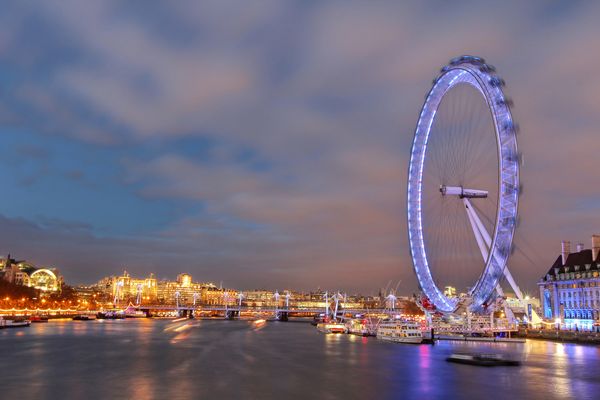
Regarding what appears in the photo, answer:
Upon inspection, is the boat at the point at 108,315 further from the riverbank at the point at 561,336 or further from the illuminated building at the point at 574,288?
the riverbank at the point at 561,336

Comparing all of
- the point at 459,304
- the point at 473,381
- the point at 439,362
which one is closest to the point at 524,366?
the point at 439,362

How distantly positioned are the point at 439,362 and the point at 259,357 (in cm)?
1752

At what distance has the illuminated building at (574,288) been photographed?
89.6 m

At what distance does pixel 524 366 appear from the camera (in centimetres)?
4659

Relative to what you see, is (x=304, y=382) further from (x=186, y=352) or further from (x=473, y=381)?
(x=186, y=352)

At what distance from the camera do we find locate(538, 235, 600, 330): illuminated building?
294 ft

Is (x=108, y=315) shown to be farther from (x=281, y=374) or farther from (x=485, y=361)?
(x=485, y=361)

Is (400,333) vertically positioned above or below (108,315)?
above

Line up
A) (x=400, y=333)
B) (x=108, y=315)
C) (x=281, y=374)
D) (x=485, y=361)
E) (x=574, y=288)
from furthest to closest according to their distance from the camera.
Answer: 1. (x=108, y=315)
2. (x=574, y=288)
3. (x=400, y=333)
4. (x=485, y=361)
5. (x=281, y=374)

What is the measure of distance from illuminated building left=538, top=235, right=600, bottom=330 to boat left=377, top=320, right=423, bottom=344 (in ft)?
87.4


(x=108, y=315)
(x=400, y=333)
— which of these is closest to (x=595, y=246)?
(x=400, y=333)

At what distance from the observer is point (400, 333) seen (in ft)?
267

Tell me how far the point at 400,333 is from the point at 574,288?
3545 cm

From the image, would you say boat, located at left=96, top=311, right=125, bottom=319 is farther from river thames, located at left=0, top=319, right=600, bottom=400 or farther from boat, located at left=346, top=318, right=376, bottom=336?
river thames, located at left=0, top=319, right=600, bottom=400
